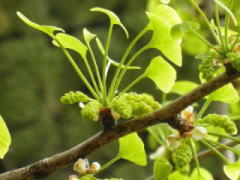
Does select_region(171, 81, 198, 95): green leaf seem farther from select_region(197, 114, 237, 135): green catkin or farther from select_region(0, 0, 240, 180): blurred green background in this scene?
select_region(0, 0, 240, 180): blurred green background

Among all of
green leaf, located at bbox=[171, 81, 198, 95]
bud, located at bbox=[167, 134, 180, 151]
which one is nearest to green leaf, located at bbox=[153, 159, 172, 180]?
bud, located at bbox=[167, 134, 180, 151]

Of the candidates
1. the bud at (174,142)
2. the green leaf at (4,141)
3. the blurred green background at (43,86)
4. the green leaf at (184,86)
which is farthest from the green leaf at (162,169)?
the blurred green background at (43,86)

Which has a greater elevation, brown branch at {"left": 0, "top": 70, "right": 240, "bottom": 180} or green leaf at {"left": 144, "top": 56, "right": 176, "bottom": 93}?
brown branch at {"left": 0, "top": 70, "right": 240, "bottom": 180}

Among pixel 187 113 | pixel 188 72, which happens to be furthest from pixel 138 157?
pixel 188 72

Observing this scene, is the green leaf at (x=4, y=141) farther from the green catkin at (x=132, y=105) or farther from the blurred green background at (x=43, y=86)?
the blurred green background at (x=43, y=86)

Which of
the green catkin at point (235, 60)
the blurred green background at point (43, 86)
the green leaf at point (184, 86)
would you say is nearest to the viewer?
the green catkin at point (235, 60)

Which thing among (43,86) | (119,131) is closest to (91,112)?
(119,131)
